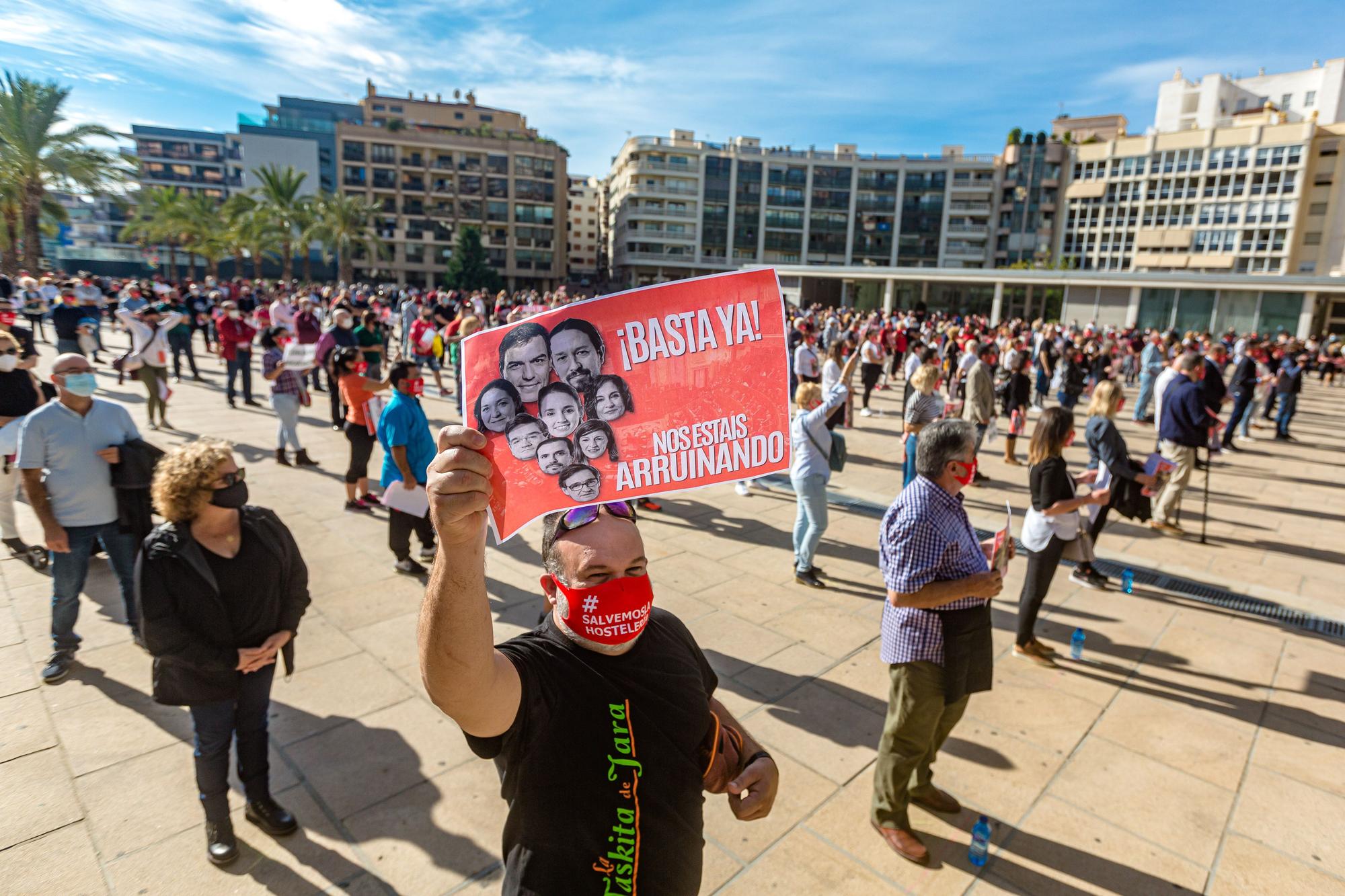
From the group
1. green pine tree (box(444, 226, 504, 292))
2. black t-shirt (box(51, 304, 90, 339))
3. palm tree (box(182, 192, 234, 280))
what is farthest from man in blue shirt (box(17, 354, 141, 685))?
green pine tree (box(444, 226, 504, 292))

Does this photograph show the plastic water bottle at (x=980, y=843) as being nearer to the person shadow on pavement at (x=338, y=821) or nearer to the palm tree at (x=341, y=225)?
Result: the person shadow on pavement at (x=338, y=821)

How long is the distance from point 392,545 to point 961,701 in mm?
5109

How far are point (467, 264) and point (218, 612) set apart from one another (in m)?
62.5

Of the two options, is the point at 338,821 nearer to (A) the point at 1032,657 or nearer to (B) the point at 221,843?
(B) the point at 221,843

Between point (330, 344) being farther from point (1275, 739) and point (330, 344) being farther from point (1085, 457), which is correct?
point (1085, 457)

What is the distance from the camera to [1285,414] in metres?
16.0

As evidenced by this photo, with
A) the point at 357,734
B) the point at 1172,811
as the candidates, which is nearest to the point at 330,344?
the point at 357,734

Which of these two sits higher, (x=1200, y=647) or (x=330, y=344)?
(x=330, y=344)

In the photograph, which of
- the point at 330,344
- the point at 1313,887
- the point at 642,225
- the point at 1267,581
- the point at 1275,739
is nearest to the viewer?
the point at 1313,887

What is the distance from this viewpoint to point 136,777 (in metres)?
3.73

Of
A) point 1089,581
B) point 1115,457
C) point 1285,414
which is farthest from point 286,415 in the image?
point 1285,414

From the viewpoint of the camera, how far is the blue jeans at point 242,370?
13.1 metres

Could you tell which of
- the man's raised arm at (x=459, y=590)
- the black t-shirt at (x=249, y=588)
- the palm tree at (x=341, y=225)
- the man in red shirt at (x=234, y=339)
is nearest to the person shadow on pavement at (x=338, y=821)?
the black t-shirt at (x=249, y=588)

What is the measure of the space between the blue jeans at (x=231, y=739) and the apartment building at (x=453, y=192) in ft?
231
